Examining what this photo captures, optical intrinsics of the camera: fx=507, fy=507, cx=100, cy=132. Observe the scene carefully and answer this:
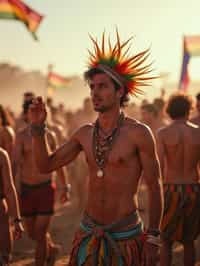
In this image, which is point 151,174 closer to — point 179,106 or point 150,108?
point 179,106

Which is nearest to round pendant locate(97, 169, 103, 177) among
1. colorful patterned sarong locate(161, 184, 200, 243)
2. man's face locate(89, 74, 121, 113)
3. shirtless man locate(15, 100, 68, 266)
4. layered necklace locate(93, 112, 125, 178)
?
layered necklace locate(93, 112, 125, 178)

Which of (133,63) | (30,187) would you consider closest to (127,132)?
(133,63)

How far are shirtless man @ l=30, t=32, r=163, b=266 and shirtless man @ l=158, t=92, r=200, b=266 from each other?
5.66 feet

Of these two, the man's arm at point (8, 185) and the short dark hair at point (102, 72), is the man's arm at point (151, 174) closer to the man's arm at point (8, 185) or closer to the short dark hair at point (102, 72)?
the short dark hair at point (102, 72)

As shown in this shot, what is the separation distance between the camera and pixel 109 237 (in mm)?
3580

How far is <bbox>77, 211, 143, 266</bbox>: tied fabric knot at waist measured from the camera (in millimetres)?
3580

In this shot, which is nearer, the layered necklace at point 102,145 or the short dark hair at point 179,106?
the layered necklace at point 102,145

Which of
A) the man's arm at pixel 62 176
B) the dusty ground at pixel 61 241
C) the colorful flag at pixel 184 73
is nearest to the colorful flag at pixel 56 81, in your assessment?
the colorful flag at pixel 184 73

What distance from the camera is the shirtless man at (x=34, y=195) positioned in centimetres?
575

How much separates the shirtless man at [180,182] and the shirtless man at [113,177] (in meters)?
1.72

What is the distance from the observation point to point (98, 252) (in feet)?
11.9

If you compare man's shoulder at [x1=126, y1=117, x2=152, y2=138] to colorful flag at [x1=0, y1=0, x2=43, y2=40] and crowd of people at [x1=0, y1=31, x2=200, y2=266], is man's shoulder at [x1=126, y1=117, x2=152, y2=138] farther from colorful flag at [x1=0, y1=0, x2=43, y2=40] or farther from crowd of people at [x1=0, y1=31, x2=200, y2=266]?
colorful flag at [x1=0, y1=0, x2=43, y2=40]

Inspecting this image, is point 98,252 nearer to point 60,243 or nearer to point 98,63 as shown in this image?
point 98,63

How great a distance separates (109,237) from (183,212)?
2.04 meters
